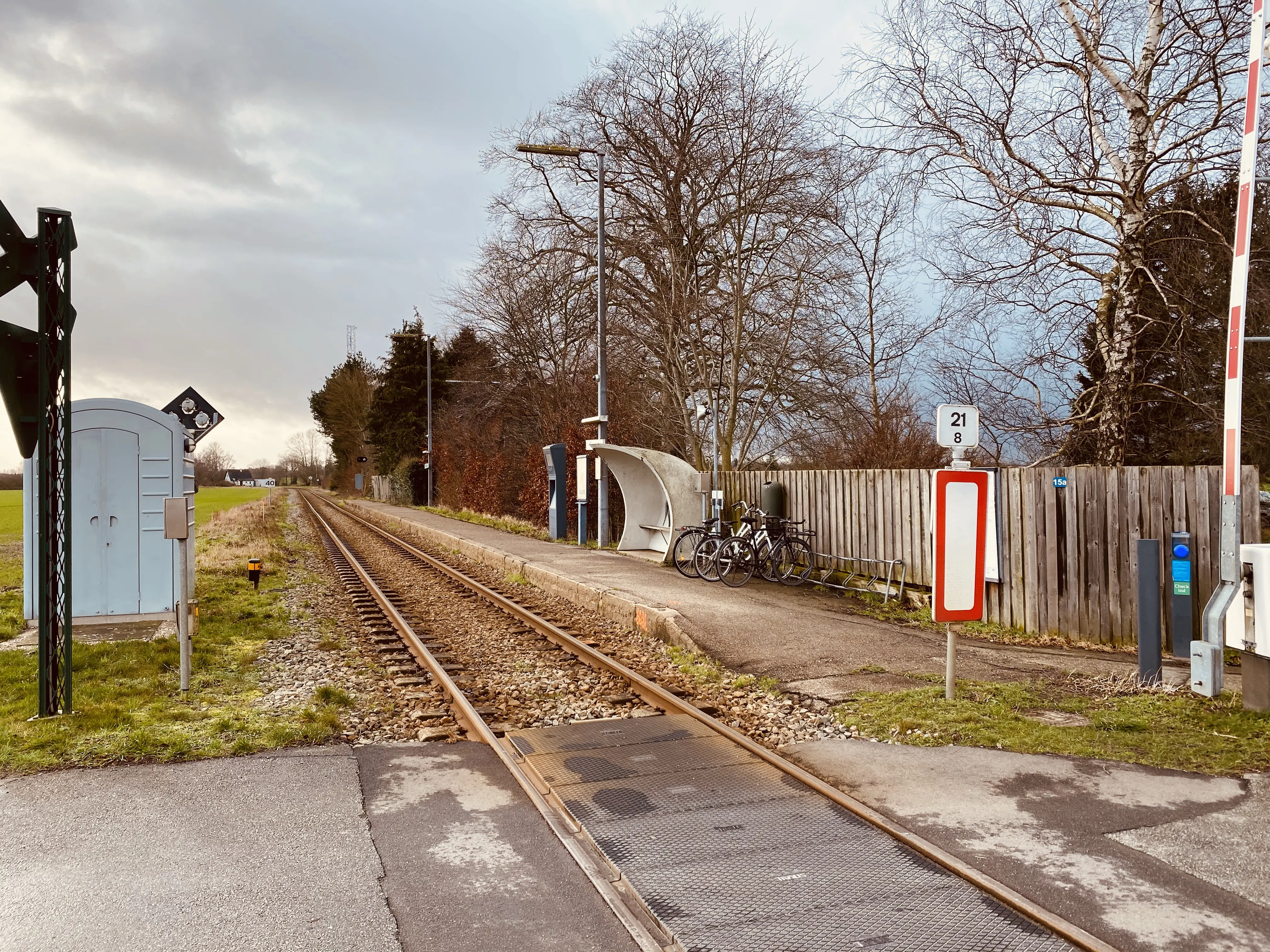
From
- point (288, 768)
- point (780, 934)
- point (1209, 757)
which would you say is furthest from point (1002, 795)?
point (288, 768)

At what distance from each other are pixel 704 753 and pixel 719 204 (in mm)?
17432

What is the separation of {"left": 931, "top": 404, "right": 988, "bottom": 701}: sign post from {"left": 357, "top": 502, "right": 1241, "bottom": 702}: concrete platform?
36.9 inches

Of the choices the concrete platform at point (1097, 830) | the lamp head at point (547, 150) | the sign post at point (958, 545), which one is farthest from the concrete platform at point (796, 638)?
the lamp head at point (547, 150)

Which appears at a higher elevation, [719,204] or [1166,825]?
[719,204]

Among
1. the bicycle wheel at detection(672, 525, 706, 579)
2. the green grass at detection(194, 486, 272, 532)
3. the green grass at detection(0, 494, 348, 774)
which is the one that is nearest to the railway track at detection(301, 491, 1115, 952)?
the green grass at detection(0, 494, 348, 774)

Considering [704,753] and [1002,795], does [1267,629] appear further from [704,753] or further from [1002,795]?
[704,753]

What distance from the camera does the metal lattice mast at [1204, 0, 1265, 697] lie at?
6.42 metres

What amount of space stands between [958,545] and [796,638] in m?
2.92

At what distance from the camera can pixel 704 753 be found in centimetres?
581

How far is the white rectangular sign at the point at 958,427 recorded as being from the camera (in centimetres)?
709

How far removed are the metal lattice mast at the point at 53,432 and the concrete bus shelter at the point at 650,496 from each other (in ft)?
34.9

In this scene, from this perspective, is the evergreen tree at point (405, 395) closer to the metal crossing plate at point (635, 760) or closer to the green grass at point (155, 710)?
the green grass at point (155, 710)

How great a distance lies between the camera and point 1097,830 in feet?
14.3

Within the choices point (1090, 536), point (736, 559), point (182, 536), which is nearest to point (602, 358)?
point (736, 559)
